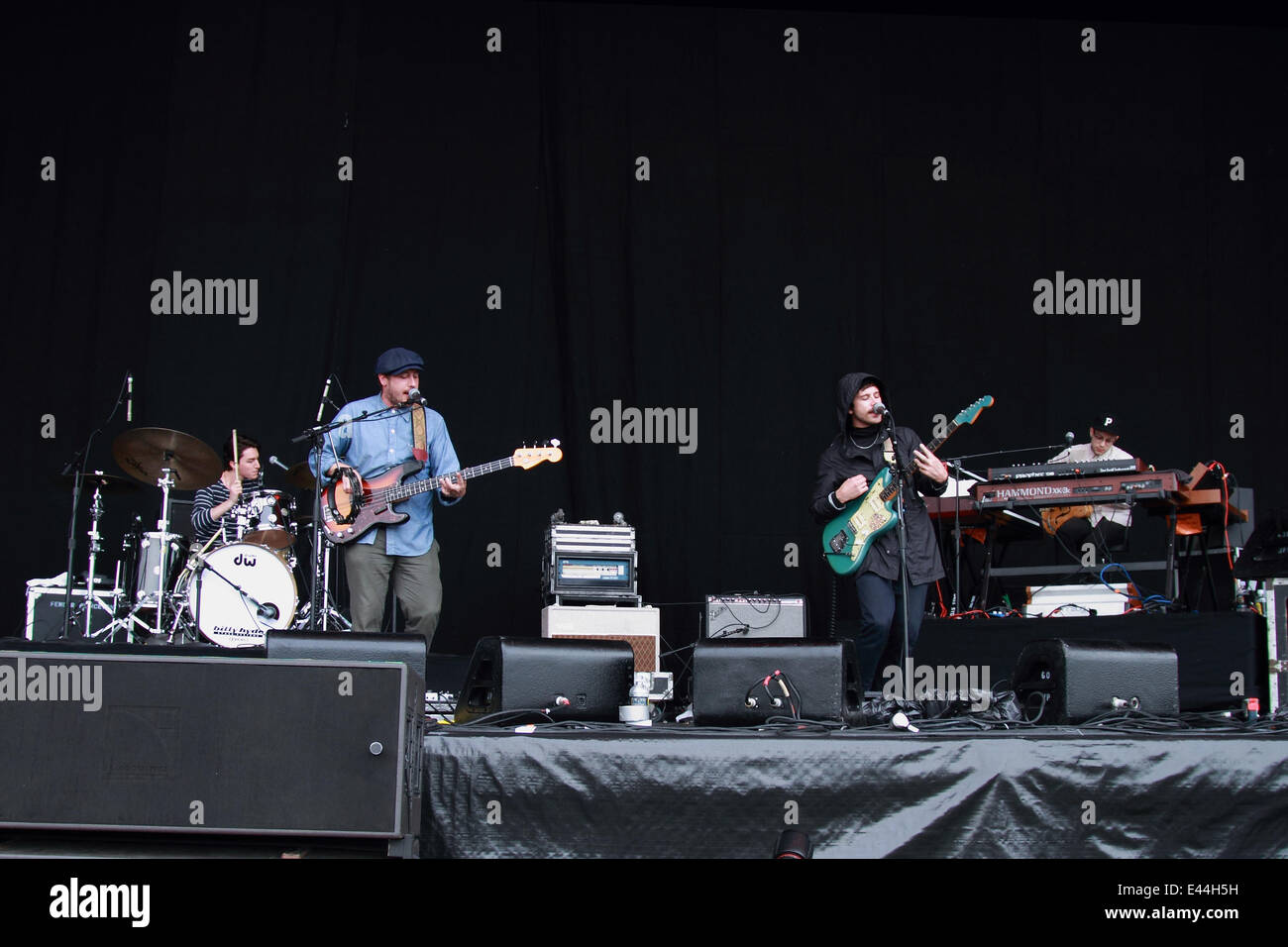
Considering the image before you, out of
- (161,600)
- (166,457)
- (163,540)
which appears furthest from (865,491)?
(163,540)

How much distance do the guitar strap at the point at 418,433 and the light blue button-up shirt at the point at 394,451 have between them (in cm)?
4

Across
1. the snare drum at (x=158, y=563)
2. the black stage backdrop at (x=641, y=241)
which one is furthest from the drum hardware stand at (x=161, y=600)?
the black stage backdrop at (x=641, y=241)

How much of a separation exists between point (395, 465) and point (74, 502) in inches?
73.5

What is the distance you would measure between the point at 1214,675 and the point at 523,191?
5.13m

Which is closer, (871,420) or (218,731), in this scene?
(218,731)

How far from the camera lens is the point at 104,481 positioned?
731 cm

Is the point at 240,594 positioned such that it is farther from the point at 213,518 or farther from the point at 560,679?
the point at 560,679

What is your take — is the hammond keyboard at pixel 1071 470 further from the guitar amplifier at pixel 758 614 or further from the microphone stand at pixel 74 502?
the microphone stand at pixel 74 502

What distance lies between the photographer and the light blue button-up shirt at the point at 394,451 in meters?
5.68

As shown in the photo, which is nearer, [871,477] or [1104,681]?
[1104,681]

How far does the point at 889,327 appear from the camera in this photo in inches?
332

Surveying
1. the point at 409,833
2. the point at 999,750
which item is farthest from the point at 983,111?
the point at 409,833
